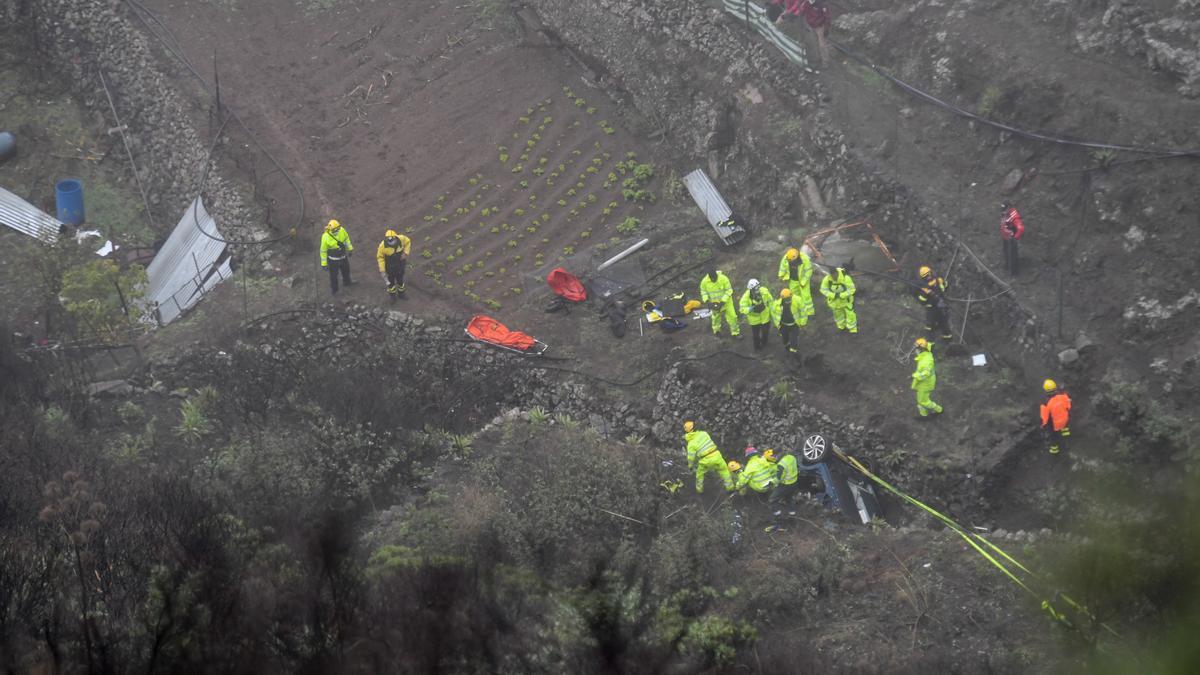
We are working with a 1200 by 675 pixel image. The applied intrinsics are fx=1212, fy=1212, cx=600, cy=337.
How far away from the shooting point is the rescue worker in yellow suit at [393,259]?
20781 millimetres

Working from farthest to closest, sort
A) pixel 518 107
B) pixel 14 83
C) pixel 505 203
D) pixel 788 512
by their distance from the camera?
pixel 14 83 < pixel 518 107 < pixel 505 203 < pixel 788 512

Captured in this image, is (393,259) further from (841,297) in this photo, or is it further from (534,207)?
(841,297)

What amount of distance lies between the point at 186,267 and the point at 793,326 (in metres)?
12.2

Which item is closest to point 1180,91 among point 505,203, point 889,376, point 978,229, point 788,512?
point 978,229

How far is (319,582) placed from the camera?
14.5m

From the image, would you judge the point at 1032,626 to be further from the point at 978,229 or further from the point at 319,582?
the point at 319,582

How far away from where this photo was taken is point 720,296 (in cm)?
1920

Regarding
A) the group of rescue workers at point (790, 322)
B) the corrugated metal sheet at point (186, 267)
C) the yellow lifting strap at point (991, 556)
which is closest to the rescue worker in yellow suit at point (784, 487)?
the group of rescue workers at point (790, 322)

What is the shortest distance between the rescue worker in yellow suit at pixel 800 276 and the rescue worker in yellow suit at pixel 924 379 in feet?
6.22

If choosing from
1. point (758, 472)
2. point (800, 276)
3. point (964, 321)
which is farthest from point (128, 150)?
point (964, 321)

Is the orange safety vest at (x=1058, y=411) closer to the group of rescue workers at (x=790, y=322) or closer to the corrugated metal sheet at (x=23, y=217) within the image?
the group of rescue workers at (x=790, y=322)

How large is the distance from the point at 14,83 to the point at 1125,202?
23712mm

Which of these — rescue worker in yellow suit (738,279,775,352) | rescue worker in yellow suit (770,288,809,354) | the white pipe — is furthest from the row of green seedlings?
rescue worker in yellow suit (770,288,809,354)

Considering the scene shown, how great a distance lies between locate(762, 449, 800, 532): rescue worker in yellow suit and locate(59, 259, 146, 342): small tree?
469 inches
